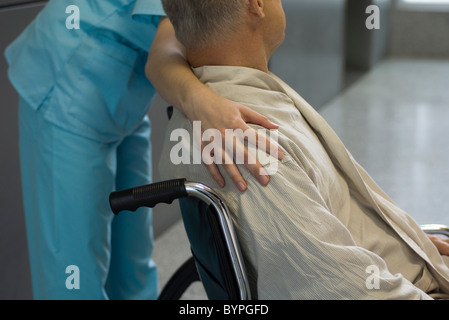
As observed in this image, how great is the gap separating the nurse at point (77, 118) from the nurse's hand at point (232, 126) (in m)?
0.31

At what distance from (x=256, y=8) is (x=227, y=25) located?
0.20 ft

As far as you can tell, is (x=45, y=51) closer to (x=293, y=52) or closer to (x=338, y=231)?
(x=338, y=231)

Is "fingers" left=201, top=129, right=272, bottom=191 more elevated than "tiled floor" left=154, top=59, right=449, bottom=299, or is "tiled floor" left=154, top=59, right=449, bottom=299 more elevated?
"fingers" left=201, top=129, right=272, bottom=191

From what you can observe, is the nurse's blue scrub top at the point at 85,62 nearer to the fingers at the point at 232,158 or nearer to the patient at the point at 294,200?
the patient at the point at 294,200

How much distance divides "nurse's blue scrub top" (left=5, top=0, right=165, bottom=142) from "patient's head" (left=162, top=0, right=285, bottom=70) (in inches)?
14.3

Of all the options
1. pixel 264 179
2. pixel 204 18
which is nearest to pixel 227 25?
pixel 204 18

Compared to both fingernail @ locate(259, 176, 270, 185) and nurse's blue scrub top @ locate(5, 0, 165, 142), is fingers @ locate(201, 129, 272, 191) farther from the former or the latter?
nurse's blue scrub top @ locate(5, 0, 165, 142)

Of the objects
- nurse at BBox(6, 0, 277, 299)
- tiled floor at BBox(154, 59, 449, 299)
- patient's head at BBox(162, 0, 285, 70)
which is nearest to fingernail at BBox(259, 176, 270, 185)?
patient's head at BBox(162, 0, 285, 70)

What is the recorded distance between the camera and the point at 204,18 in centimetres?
109

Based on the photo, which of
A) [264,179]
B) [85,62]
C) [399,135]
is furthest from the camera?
[399,135]

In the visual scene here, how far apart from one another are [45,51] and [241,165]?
73 cm

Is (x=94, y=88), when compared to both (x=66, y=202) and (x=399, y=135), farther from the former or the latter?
(x=399, y=135)

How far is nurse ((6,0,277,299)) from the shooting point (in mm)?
1497

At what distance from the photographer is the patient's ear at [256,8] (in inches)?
43.3
